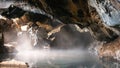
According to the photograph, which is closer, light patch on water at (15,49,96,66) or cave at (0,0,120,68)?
cave at (0,0,120,68)

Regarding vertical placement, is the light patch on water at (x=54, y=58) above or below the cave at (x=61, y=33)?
below

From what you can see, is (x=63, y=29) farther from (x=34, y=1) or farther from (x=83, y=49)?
(x=34, y=1)

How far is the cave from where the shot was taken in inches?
758

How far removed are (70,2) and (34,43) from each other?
19808 millimetres

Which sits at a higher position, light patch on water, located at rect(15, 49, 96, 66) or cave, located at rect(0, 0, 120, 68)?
cave, located at rect(0, 0, 120, 68)

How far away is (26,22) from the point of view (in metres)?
38.5

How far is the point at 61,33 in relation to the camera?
3881 cm

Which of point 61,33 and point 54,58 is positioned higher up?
point 61,33

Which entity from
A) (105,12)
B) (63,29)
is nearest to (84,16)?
(105,12)

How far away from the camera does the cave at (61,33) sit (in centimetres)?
1927

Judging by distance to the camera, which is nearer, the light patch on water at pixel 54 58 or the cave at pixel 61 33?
the cave at pixel 61 33

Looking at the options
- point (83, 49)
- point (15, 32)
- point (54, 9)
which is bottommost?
point (83, 49)

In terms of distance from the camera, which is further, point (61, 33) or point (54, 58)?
point (61, 33)

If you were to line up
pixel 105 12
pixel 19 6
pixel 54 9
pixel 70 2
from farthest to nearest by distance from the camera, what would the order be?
pixel 19 6, pixel 54 9, pixel 70 2, pixel 105 12
